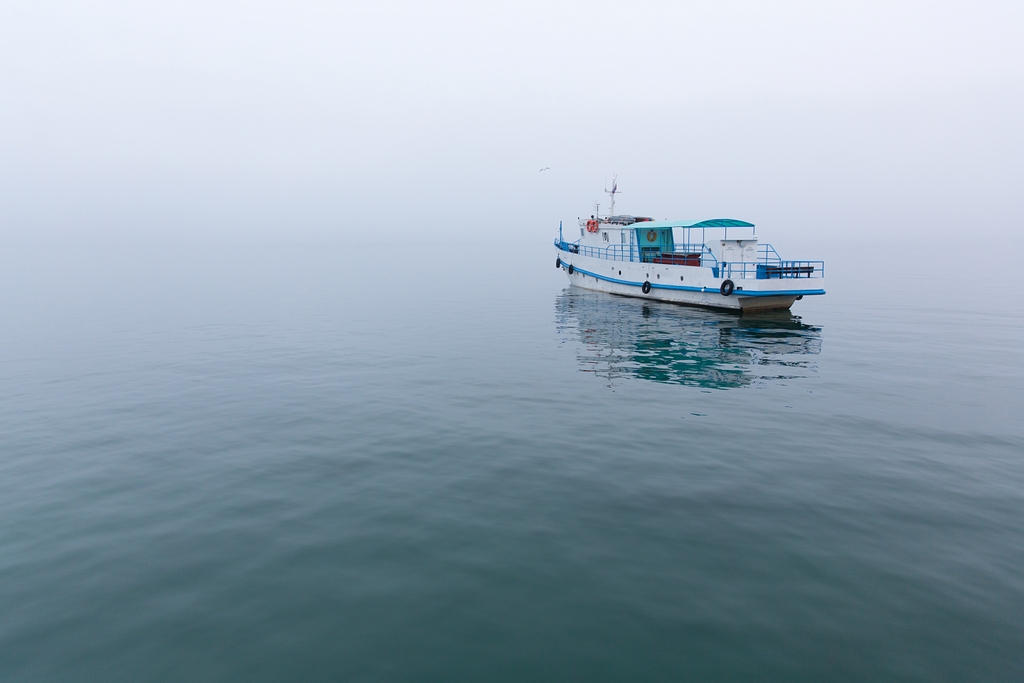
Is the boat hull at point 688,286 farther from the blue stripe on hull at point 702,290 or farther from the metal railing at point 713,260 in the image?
the metal railing at point 713,260

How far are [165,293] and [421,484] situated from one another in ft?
182

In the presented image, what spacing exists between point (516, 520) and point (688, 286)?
33.1 meters

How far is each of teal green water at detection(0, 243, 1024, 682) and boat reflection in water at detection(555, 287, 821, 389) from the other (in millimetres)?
364

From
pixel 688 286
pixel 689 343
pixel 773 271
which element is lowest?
pixel 689 343

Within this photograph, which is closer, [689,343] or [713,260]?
[689,343]

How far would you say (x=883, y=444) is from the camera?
13.8 meters

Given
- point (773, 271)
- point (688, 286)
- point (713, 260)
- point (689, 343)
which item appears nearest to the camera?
point (689, 343)

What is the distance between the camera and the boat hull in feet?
119

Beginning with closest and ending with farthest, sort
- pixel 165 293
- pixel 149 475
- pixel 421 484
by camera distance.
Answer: pixel 421 484
pixel 149 475
pixel 165 293

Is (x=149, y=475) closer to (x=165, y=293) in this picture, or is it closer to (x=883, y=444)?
(x=883, y=444)

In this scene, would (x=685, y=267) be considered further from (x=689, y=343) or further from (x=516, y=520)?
(x=516, y=520)

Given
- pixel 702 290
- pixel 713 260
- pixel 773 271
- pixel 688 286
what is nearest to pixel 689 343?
pixel 702 290

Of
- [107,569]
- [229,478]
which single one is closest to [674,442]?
[229,478]

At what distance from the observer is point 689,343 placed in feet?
91.0
